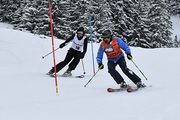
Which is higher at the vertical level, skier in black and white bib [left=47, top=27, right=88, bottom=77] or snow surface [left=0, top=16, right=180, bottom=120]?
skier in black and white bib [left=47, top=27, right=88, bottom=77]

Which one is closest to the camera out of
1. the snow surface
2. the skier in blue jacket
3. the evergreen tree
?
the snow surface

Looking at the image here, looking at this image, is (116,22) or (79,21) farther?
(116,22)

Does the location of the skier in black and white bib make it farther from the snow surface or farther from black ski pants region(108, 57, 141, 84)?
black ski pants region(108, 57, 141, 84)

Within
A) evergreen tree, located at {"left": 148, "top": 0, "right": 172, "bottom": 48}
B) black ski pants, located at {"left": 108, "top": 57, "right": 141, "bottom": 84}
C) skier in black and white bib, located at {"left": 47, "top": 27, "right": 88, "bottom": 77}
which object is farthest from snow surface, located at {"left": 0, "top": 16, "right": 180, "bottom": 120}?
evergreen tree, located at {"left": 148, "top": 0, "right": 172, "bottom": 48}

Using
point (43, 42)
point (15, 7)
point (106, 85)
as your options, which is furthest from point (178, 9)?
point (106, 85)

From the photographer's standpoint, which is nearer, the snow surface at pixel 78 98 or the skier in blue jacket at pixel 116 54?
the snow surface at pixel 78 98

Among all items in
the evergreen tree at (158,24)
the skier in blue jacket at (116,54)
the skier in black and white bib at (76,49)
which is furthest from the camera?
the evergreen tree at (158,24)

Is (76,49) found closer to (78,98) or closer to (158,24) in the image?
(78,98)

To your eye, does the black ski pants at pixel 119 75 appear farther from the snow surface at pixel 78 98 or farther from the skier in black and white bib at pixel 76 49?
the skier in black and white bib at pixel 76 49

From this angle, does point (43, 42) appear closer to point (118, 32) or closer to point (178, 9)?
point (118, 32)

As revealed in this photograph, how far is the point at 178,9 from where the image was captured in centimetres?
7319

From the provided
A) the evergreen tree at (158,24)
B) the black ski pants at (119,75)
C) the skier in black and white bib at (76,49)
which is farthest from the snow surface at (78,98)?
the evergreen tree at (158,24)

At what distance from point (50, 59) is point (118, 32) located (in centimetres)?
2202

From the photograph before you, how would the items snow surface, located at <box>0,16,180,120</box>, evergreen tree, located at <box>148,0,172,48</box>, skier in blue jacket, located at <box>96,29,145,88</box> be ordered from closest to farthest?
Result: snow surface, located at <box>0,16,180,120</box> < skier in blue jacket, located at <box>96,29,145,88</box> < evergreen tree, located at <box>148,0,172,48</box>
